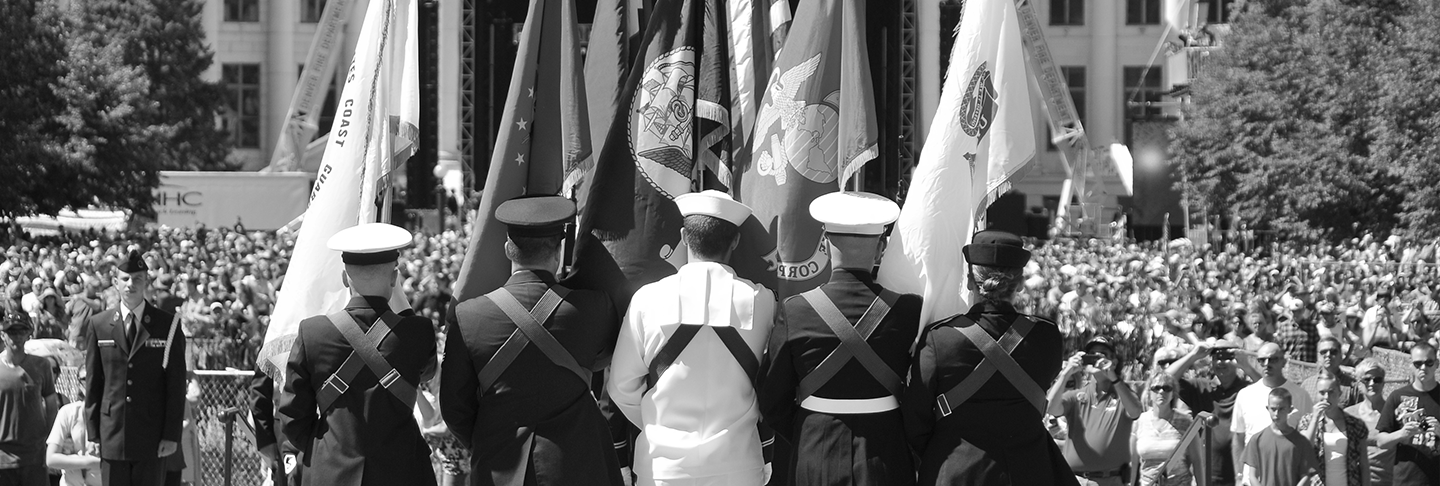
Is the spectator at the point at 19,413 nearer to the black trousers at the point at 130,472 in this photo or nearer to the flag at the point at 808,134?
the black trousers at the point at 130,472

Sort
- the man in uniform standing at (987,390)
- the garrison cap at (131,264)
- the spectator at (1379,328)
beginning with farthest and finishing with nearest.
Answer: the spectator at (1379,328) < the garrison cap at (131,264) < the man in uniform standing at (987,390)

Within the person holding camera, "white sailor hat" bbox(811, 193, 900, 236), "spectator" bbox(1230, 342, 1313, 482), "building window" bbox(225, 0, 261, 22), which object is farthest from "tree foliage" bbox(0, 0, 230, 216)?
"white sailor hat" bbox(811, 193, 900, 236)

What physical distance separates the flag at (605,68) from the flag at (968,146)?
4.27ft

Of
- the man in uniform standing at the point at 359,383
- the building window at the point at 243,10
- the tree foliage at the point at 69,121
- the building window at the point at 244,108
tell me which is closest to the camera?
the man in uniform standing at the point at 359,383

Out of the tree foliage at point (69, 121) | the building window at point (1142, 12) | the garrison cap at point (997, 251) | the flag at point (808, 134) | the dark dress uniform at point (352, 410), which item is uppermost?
the building window at point (1142, 12)

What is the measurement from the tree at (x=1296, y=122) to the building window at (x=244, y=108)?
103 feet

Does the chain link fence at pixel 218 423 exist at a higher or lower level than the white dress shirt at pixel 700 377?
lower

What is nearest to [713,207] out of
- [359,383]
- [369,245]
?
[369,245]

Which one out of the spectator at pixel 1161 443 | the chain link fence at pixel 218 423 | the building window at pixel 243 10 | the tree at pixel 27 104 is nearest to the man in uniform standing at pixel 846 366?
the spectator at pixel 1161 443

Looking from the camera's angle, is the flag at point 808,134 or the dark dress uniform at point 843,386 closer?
the dark dress uniform at point 843,386

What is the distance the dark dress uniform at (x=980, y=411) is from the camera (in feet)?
16.3

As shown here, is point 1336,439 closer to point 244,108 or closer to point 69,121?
point 69,121

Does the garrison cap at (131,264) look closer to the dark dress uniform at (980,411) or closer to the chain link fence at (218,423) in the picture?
the chain link fence at (218,423)

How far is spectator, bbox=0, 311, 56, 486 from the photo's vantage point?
7.74 m
